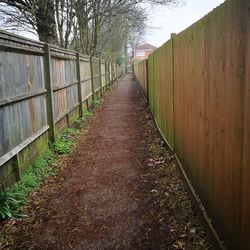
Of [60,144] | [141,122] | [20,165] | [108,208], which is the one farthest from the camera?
[141,122]

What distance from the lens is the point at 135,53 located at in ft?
318

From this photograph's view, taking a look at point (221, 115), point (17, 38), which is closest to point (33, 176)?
point (17, 38)

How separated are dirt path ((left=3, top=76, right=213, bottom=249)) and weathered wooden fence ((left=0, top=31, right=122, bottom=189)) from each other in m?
0.62

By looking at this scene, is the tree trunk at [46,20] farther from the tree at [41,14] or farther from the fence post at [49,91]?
the fence post at [49,91]

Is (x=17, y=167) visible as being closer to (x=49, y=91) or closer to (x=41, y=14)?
(x=49, y=91)

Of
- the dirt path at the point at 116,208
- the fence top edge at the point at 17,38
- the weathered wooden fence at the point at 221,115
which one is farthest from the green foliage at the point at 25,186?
the weathered wooden fence at the point at 221,115

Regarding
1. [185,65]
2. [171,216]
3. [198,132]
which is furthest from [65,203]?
[185,65]

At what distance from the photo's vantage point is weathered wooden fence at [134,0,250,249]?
2.03m

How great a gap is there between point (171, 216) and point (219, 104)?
4.87 feet

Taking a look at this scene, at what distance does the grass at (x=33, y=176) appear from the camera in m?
3.66

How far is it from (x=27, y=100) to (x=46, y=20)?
6.37 meters

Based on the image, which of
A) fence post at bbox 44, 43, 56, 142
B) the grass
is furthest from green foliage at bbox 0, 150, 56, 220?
fence post at bbox 44, 43, 56, 142

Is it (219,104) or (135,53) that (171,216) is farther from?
(135,53)

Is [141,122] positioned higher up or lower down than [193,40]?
lower down
